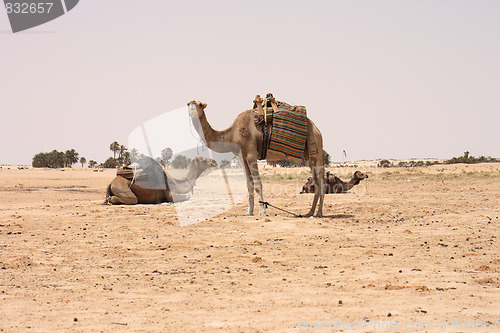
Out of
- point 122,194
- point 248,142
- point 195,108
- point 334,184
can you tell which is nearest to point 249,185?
point 248,142

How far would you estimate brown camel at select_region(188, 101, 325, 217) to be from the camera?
12.3m

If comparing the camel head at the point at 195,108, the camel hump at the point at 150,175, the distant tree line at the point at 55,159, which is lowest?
the camel hump at the point at 150,175

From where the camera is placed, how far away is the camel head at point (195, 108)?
1230 cm

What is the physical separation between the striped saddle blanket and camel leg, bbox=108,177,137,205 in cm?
513

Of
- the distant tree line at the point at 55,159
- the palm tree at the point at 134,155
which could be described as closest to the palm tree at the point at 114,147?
the distant tree line at the point at 55,159

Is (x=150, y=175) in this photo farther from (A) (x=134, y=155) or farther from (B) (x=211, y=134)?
(B) (x=211, y=134)

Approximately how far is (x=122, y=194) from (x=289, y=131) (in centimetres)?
565

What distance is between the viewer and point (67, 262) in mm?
7602

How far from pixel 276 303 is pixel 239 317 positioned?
0.57m

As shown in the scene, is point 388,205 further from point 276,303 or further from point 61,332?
point 61,332

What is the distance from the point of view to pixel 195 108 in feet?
40.4

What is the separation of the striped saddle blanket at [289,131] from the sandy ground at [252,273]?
166 centimetres

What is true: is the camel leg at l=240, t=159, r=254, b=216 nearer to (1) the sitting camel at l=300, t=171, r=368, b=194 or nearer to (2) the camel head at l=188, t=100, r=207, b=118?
(2) the camel head at l=188, t=100, r=207, b=118

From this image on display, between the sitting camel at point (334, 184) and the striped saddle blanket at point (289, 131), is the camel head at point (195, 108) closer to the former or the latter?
the striped saddle blanket at point (289, 131)
